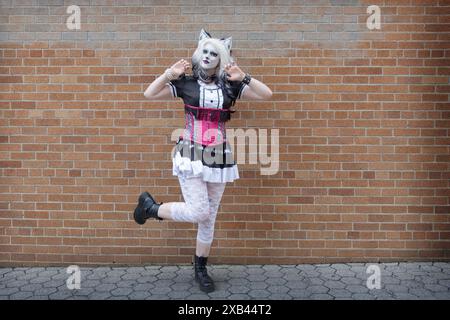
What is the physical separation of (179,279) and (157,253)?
481 millimetres

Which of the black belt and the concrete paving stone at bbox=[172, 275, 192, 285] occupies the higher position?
the black belt

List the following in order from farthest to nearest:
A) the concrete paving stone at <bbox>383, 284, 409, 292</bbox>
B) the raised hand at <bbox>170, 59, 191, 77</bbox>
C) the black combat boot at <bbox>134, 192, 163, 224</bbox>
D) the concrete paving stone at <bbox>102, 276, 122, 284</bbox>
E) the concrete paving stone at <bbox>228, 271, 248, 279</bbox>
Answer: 1. the concrete paving stone at <bbox>228, 271, 248, 279</bbox>
2. the concrete paving stone at <bbox>102, 276, 122, 284</bbox>
3. the concrete paving stone at <bbox>383, 284, 409, 292</bbox>
4. the black combat boot at <bbox>134, 192, 163, 224</bbox>
5. the raised hand at <bbox>170, 59, 191, 77</bbox>

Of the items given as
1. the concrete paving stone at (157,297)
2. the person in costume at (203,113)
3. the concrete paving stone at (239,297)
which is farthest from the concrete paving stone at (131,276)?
the concrete paving stone at (239,297)

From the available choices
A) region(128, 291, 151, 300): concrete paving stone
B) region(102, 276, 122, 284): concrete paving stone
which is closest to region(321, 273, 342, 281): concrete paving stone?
region(128, 291, 151, 300): concrete paving stone

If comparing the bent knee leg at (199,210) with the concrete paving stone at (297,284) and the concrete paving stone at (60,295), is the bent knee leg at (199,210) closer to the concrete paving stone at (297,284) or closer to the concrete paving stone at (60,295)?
the concrete paving stone at (297,284)

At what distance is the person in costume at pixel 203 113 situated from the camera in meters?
4.12

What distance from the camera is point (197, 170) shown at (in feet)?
13.5

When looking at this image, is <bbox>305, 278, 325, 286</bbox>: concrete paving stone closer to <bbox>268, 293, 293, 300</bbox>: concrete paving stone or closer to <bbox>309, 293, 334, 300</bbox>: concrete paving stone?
<bbox>309, 293, 334, 300</bbox>: concrete paving stone

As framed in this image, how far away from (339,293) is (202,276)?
1.20m

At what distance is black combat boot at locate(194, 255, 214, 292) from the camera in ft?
14.3

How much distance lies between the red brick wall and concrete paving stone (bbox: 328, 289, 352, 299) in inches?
27.1

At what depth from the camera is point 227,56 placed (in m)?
4.13

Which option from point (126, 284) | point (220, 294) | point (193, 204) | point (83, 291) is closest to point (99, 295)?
point (83, 291)

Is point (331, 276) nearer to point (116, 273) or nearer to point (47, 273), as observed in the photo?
point (116, 273)
